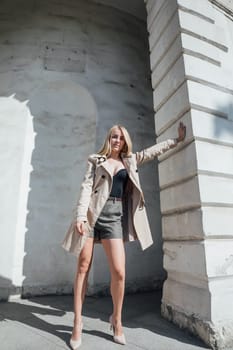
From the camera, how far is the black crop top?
9.31 ft

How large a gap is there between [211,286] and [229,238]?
57cm

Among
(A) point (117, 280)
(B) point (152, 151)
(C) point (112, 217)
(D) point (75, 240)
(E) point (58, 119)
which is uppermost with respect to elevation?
(E) point (58, 119)

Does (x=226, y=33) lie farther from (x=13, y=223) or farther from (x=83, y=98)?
(x=13, y=223)

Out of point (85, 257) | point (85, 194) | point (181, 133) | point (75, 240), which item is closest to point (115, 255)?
point (85, 257)

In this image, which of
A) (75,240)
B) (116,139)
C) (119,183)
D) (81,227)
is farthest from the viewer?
(116,139)

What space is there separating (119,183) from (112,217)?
376mm

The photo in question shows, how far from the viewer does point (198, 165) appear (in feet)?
9.70

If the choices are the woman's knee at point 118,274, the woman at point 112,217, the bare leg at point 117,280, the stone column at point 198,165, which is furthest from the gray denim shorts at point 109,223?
the stone column at point 198,165

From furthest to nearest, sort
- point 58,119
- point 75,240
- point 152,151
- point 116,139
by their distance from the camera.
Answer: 1. point 58,119
2. point 152,151
3. point 116,139
4. point 75,240

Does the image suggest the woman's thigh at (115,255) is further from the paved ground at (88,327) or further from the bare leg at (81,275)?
the paved ground at (88,327)

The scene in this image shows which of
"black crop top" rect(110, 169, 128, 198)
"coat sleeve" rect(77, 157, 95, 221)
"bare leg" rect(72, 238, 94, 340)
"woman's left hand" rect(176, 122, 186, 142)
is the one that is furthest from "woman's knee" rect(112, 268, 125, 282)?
→ "woman's left hand" rect(176, 122, 186, 142)

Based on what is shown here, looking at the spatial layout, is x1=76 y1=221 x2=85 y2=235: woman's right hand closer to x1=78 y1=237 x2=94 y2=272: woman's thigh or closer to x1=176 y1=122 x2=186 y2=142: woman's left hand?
x1=78 y1=237 x2=94 y2=272: woman's thigh

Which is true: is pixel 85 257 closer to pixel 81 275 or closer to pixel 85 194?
pixel 81 275

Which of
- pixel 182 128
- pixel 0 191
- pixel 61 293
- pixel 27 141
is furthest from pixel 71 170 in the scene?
pixel 182 128
